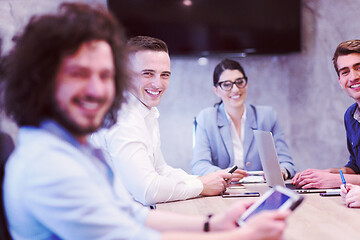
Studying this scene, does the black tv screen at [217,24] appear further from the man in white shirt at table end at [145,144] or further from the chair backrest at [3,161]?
the chair backrest at [3,161]

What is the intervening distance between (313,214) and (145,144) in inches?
28.8

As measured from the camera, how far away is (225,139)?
8.57ft

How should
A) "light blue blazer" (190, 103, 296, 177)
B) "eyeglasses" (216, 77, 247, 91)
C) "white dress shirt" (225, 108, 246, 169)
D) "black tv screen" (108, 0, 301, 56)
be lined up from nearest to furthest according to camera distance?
1. "light blue blazer" (190, 103, 296, 177)
2. "white dress shirt" (225, 108, 246, 169)
3. "eyeglasses" (216, 77, 247, 91)
4. "black tv screen" (108, 0, 301, 56)

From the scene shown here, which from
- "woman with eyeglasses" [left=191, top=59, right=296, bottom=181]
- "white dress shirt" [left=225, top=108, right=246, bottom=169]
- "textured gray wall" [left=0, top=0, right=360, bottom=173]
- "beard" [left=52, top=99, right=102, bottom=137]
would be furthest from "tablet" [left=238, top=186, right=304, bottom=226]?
"textured gray wall" [left=0, top=0, right=360, bottom=173]

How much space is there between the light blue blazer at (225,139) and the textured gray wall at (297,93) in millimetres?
987

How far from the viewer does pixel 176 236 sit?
0.78m

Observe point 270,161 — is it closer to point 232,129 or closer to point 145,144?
point 145,144

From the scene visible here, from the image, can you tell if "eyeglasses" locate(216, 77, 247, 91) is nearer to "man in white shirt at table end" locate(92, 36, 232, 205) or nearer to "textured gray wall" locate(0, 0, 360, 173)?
"man in white shirt at table end" locate(92, 36, 232, 205)

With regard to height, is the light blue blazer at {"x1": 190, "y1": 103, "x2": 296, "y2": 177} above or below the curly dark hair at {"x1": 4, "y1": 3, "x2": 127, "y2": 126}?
below

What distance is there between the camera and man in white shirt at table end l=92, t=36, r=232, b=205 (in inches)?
59.6

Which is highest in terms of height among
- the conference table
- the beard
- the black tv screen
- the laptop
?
the black tv screen

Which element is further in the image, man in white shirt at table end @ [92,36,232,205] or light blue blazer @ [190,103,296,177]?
light blue blazer @ [190,103,296,177]

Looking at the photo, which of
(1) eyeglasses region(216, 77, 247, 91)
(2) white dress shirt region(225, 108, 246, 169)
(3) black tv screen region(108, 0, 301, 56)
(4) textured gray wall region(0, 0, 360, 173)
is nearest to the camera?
(2) white dress shirt region(225, 108, 246, 169)

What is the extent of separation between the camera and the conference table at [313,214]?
1176 mm
